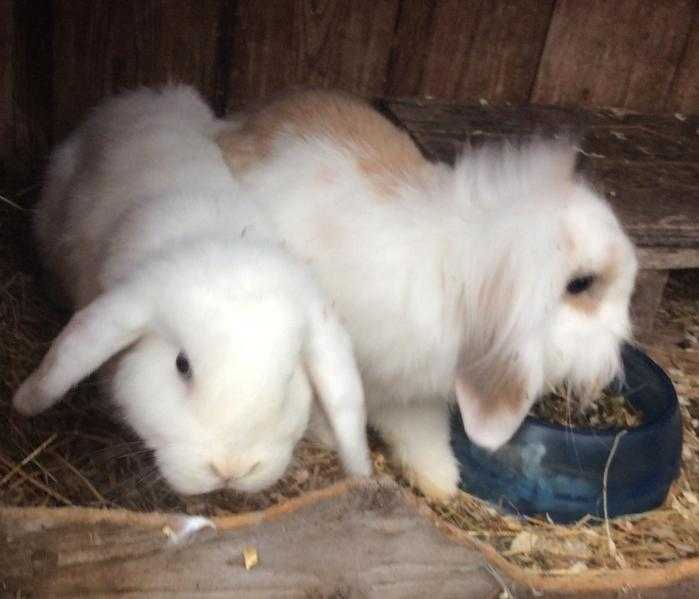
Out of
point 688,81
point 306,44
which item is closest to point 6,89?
point 306,44

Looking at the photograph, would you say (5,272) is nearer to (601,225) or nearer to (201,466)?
(201,466)

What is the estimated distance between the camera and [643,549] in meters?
2.40

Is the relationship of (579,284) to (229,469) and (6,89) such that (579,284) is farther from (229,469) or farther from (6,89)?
(6,89)

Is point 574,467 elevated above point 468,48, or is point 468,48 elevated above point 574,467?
point 468,48

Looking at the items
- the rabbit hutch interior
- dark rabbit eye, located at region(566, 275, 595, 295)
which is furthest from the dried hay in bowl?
dark rabbit eye, located at region(566, 275, 595, 295)

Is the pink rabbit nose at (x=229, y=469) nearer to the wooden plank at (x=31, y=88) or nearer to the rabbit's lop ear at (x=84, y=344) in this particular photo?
the rabbit's lop ear at (x=84, y=344)

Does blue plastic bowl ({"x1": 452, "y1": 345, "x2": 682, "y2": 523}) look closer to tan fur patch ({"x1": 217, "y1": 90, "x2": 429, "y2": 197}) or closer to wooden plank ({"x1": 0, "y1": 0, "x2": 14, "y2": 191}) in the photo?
tan fur patch ({"x1": 217, "y1": 90, "x2": 429, "y2": 197})

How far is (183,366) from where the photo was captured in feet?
6.12

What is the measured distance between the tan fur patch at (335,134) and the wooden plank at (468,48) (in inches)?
25.2

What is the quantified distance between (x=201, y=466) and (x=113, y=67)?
4.97 ft

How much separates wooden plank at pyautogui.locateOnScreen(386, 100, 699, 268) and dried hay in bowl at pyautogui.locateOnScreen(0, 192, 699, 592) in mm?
540

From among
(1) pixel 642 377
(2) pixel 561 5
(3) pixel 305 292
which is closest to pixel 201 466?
(3) pixel 305 292

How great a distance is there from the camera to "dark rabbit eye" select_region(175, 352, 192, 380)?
72.7 inches

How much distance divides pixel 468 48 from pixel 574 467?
140 centimetres
